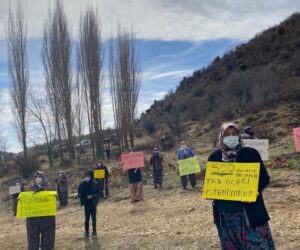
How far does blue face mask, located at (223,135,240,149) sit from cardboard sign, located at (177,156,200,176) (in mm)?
10361

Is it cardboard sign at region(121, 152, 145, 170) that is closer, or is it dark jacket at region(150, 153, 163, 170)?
cardboard sign at region(121, 152, 145, 170)

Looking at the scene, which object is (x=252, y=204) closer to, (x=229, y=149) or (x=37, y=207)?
(x=229, y=149)

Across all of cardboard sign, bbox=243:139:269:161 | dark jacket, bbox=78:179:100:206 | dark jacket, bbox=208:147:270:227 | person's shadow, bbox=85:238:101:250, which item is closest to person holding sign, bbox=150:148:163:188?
cardboard sign, bbox=243:139:269:161

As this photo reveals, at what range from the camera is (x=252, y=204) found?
4.00 meters

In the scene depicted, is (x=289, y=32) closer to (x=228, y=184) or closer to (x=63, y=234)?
(x=63, y=234)

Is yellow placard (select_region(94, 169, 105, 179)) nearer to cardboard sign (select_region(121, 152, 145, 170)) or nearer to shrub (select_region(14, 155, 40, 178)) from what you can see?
cardboard sign (select_region(121, 152, 145, 170))

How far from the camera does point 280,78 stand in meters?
38.1

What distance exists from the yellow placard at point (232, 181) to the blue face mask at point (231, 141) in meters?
0.22

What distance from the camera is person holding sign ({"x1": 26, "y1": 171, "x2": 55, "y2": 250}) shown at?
8102 mm

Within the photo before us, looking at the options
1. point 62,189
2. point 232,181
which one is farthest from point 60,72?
point 232,181

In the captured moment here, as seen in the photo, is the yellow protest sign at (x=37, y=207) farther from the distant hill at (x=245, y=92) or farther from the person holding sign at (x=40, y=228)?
the distant hill at (x=245, y=92)

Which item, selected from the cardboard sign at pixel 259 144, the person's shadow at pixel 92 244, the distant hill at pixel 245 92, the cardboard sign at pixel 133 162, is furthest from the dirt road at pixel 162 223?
the distant hill at pixel 245 92

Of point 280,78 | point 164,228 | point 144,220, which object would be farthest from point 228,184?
point 280,78

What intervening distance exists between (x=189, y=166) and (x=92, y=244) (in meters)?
6.10
